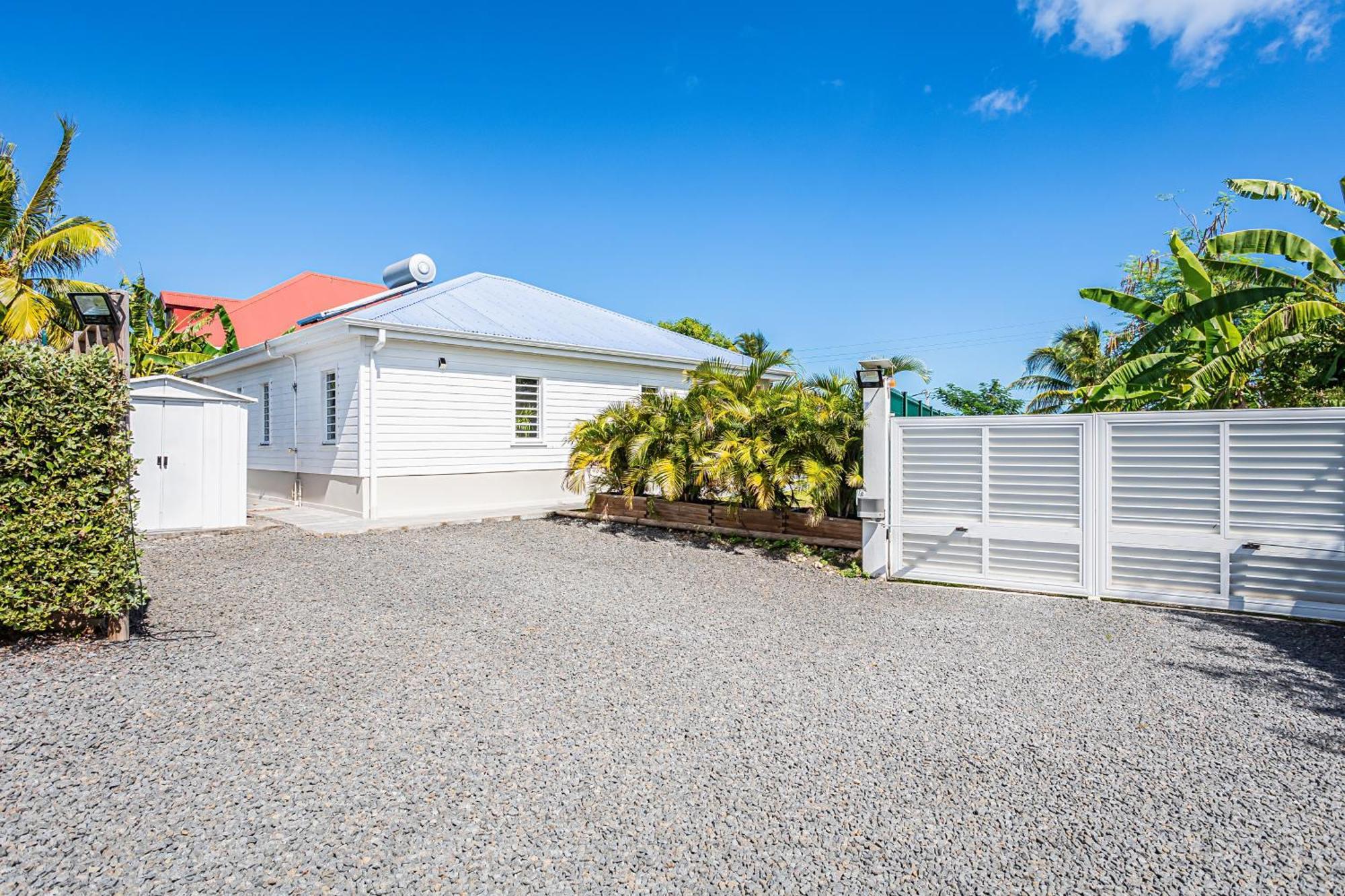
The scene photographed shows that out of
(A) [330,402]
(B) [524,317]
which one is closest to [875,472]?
(B) [524,317]

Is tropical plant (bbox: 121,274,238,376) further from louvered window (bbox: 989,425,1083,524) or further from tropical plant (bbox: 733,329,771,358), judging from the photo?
louvered window (bbox: 989,425,1083,524)

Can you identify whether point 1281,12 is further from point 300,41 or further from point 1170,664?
point 300,41

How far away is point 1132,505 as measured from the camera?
6.69 m

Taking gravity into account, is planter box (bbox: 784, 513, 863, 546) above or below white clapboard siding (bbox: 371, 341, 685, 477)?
below

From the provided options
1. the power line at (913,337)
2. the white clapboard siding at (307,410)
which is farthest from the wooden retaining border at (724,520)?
the power line at (913,337)

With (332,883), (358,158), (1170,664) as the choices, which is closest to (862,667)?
(1170,664)

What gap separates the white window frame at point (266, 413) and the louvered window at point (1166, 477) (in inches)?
647

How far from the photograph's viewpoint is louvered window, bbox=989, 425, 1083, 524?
272 inches

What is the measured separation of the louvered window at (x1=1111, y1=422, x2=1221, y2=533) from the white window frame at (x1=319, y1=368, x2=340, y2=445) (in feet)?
42.3

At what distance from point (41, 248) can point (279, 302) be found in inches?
631

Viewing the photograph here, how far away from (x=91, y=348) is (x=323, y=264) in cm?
2743

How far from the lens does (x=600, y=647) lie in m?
5.18

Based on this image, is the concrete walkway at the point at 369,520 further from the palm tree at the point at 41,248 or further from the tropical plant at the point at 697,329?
the tropical plant at the point at 697,329

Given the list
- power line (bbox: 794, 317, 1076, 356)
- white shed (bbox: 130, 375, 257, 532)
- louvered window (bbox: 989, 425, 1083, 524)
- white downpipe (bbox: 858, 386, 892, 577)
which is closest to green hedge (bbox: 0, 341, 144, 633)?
white shed (bbox: 130, 375, 257, 532)
